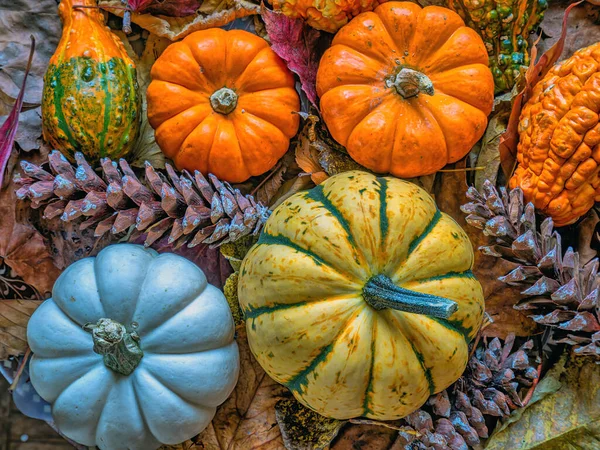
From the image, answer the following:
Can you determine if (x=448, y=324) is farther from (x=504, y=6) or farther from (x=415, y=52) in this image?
(x=504, y=6)

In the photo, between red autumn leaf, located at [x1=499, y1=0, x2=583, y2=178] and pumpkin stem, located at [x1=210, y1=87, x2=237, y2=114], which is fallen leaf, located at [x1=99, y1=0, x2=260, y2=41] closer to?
pumpkin stem, located at [x1=210, y1=87, x2=237, y2=114]

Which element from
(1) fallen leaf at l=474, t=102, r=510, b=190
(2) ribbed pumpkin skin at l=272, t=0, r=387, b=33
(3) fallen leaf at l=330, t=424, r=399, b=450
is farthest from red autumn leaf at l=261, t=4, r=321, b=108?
(3) fallen leaf at l=330, t=424, r=399, b=450

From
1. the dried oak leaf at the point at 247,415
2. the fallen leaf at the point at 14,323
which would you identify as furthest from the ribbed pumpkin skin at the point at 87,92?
the dried oak leaf at the point at 247,415

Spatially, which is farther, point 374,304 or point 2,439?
point 2,439

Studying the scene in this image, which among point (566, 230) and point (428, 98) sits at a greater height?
point (428, 98)

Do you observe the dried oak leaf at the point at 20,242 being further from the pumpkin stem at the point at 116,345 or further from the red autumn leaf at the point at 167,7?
the red autumn leaf at the point at 167,7

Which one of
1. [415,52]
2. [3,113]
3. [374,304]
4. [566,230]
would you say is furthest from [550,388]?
[3,113]
